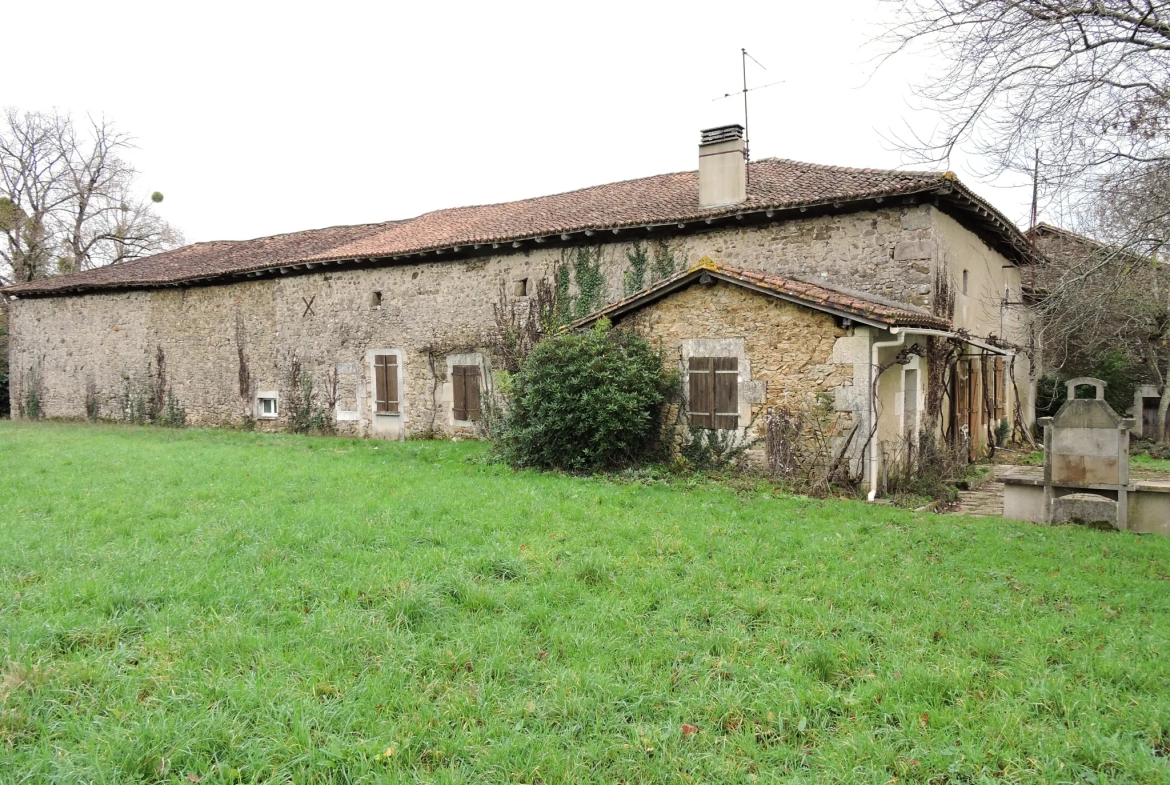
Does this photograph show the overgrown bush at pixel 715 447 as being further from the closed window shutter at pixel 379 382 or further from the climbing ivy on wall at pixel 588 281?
the closed window shutter at pixel 379 382

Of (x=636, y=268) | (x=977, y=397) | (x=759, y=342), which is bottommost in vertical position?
(x=977, y=397)

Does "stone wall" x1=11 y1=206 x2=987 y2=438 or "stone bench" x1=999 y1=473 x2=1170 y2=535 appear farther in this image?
"stone wall" x1=11 y1=206 x2=987 y2=438

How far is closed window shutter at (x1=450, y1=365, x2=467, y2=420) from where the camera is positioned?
14.6 meters

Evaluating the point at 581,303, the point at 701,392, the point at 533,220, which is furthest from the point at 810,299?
the point at 533,220

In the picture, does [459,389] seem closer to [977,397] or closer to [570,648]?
[977,397]

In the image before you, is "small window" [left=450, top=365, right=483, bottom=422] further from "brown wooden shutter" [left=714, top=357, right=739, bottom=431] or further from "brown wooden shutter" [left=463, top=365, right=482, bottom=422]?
"brown wooden shutter" [left=714, top=357, right=739, bottom=431]

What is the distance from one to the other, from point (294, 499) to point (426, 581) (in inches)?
145

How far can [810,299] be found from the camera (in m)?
8.92

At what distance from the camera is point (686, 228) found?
11914 millimetres

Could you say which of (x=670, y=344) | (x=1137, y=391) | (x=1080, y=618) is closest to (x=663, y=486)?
(x=670, y=344)

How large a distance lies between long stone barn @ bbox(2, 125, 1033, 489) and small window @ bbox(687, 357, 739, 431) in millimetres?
94

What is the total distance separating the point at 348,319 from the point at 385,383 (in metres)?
1.87

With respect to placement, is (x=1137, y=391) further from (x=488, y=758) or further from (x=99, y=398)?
(x=99, y=398)

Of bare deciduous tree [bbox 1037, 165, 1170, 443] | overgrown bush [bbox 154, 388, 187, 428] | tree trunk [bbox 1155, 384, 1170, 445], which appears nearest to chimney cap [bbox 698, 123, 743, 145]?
bare deciduous tree [bbox 1037, 165, 1170, 443]
